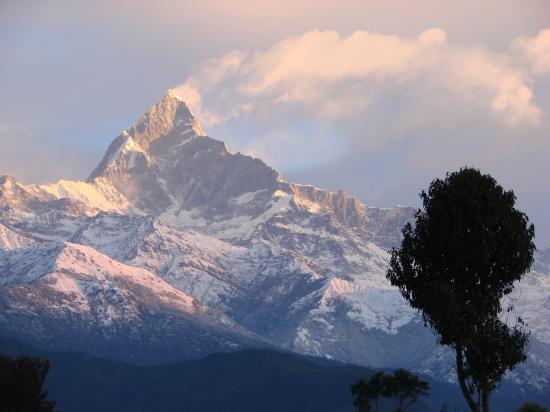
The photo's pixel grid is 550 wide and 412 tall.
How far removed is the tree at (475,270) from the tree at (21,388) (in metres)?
Result: 71.0

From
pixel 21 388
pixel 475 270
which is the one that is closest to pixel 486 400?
pixel 475 270

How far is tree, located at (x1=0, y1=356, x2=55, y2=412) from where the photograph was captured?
569ft

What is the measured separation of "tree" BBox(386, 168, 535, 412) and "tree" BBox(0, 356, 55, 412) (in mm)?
70998

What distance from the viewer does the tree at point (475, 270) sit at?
114 metres

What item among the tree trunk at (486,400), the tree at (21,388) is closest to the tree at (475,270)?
the tree trunk at (486,400)

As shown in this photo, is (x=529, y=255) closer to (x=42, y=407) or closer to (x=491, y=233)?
(x=491, y=233)

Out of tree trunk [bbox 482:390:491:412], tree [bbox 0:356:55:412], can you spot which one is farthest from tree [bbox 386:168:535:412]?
tree [bbox 0:356:55:412]

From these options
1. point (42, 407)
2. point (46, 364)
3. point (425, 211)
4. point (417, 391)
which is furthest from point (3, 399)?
point (425, 211)

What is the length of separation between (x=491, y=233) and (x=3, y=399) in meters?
80.4

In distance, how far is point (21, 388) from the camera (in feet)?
578

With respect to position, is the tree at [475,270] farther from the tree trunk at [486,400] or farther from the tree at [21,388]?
A: the tree at [21,388]

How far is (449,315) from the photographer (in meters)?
113

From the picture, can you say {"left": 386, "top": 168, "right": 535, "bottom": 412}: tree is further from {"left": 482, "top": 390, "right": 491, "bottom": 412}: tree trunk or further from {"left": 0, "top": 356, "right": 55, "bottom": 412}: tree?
{"left": 0, "top": 356, "right": 55, "bottom": 412}: tree

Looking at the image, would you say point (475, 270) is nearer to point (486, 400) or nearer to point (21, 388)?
point (486, 400)
